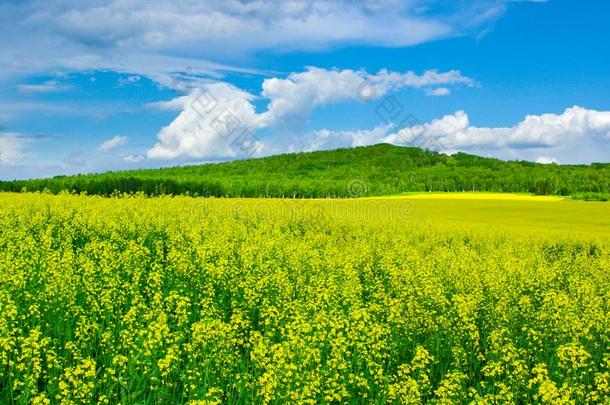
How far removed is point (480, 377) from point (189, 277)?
278 inches

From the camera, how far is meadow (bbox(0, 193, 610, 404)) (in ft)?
22.5

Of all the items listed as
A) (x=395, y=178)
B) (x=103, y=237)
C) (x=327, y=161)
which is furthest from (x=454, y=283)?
(x=327, y=161)

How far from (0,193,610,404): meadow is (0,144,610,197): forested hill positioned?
160ft

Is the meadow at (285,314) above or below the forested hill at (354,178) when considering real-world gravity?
below

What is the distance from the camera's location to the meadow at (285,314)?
6.85m

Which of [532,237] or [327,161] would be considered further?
[327,161]

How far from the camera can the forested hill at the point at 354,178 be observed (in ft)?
282

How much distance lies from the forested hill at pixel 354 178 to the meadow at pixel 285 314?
160ft

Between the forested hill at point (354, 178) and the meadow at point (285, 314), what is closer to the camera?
the meadow at point (285, 314)

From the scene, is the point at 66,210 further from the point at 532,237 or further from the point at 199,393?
the point at 532,237

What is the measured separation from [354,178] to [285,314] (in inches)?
4590

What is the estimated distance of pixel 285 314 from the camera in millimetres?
9492

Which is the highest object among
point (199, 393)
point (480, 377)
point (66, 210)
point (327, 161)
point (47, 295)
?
point (327, 161)

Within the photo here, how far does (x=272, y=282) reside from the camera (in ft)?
38.6
